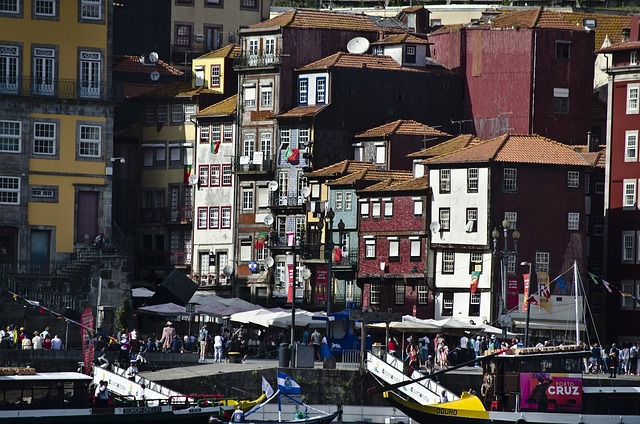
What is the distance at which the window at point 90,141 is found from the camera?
105375 mm

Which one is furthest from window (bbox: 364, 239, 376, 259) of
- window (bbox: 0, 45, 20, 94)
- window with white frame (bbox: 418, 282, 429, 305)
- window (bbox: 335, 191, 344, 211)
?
window (bbox: 0, 45, 20, 94)

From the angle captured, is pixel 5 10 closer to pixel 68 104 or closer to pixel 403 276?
pixel 68 104

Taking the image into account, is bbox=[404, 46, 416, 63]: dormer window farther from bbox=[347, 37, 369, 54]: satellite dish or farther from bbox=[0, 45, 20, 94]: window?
bbox=[0, 45, 20, 94]: window

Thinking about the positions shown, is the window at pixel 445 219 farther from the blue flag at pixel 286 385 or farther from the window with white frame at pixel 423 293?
the blue flag at pixel 286 385

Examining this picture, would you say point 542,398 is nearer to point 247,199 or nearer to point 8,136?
point 8,136

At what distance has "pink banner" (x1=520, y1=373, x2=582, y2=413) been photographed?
78.4 meters

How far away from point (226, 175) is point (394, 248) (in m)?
14.0

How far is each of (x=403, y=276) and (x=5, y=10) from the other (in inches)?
919

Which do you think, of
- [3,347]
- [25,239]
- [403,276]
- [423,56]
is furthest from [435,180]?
[3,347]

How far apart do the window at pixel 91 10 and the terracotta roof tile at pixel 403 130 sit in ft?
56.6

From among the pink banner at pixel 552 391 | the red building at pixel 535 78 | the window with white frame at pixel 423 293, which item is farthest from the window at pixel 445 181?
the pink banner at pixel 552 391

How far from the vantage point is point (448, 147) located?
364ft

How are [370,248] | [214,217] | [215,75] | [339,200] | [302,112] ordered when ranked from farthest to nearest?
[215,75] → [214,217] → [302,112] → [339,200] → [370,248]

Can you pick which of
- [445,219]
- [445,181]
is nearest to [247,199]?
[445,181]
